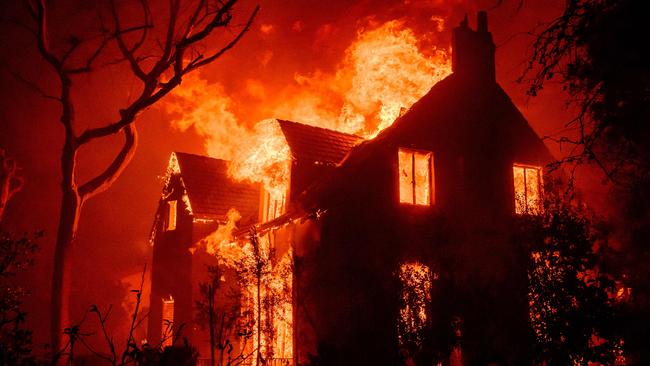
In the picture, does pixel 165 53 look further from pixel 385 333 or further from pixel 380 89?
pixel 385 333

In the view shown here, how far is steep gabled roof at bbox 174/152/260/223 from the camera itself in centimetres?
2216

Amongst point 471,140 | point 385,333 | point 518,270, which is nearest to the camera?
point 518,270

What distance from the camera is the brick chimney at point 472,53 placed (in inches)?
712

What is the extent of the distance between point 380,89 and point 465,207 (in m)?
7.50

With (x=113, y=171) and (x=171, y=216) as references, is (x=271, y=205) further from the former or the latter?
(x=171, y=216)

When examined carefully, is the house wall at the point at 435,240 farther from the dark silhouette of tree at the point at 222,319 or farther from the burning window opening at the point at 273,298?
the dark silhouette of tree at the point at 222,319

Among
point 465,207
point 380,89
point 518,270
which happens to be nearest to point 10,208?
point 380,89

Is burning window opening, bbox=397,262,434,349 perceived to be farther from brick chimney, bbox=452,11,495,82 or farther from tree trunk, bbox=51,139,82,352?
tree trunk, bbox=51,139,82,352

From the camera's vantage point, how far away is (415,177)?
54.5 ft

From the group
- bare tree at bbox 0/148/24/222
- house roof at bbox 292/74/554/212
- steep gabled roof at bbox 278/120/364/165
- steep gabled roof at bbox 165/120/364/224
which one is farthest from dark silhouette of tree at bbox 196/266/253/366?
bare tree at bbox 0/148/24/222

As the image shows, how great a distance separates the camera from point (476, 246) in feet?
45.5

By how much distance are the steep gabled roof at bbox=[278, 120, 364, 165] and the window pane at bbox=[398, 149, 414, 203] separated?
285cm

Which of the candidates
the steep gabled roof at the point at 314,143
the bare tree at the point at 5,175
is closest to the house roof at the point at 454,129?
the steep gabled roof at the point at 314,143

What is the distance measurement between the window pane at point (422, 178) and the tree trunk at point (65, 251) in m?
11.7
